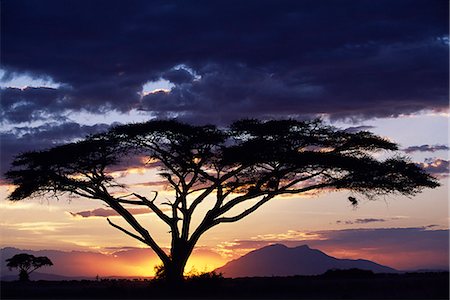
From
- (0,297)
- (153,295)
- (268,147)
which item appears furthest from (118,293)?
(268,147)

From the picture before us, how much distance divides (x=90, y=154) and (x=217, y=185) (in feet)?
20.3

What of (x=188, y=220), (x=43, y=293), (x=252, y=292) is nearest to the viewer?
(x=252, y=292)

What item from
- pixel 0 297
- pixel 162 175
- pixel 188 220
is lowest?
pixel 0 297

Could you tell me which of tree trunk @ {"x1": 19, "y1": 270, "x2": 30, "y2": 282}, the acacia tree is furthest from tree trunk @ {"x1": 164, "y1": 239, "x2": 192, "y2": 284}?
tree trunk @ {"x1": 19, "y1": 270, "x2": 30, "y2": 282}

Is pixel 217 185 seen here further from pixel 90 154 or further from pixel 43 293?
pixel 43 293

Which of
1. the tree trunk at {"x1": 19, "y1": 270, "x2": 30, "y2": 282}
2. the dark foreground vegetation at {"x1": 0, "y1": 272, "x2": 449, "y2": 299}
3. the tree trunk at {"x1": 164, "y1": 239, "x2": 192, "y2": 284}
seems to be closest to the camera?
the dark foreground vegetation at {"x1": 0, "y1": 272, "x2": 449, "y2": 299}

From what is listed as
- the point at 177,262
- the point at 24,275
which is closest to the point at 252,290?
the point at 177,262

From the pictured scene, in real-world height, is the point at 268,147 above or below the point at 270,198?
above

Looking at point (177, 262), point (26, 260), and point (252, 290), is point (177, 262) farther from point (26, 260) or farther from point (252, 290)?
point (26, 260)

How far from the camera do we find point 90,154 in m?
36.0

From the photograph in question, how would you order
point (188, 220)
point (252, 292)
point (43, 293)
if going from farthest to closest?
point (188, 220), point (43, 293), point (252, 292)

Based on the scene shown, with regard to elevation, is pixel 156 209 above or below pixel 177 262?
above

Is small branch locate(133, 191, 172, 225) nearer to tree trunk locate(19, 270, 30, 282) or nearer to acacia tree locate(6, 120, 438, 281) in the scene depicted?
acacia tree locate(6, 120, 438, 281)

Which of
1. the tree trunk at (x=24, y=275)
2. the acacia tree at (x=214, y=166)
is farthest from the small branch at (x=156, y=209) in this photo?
the tree trunk at (x=24, y=275)
